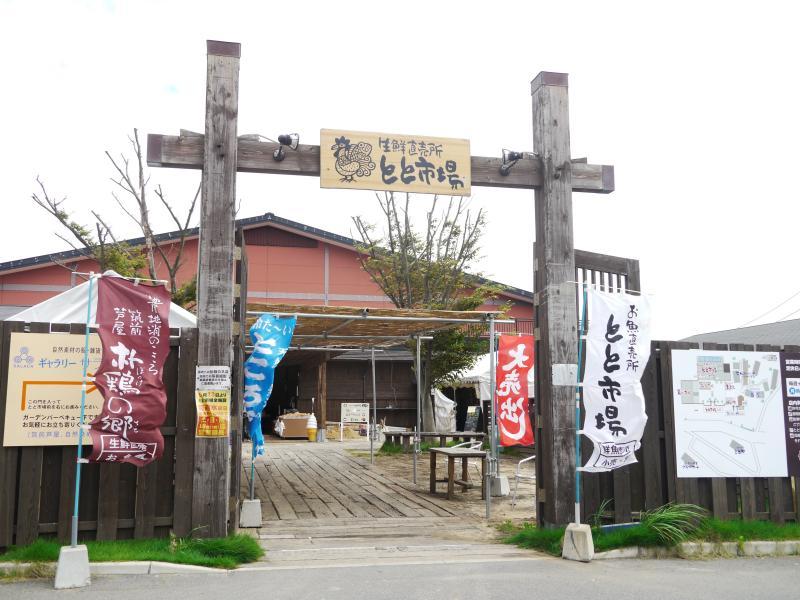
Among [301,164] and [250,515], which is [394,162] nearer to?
[301,164]

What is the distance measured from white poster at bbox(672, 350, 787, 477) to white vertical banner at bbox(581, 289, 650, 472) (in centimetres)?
93

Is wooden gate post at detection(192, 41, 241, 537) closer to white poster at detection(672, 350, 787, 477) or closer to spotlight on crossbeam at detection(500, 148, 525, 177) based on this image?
spotlight on crossbeam at detection(500, 148, 525, 177)

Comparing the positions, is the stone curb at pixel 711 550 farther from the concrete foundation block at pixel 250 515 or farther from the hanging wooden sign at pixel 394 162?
the hanging wooden sign at pixel 394 162

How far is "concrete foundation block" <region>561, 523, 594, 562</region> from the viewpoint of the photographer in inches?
260

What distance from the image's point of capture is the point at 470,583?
18.9 feet

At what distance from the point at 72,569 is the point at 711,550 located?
5794mm

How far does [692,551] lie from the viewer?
272 inches

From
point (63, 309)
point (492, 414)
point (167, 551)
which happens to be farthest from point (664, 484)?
point (63, 309)

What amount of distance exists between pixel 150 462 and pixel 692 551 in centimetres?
519

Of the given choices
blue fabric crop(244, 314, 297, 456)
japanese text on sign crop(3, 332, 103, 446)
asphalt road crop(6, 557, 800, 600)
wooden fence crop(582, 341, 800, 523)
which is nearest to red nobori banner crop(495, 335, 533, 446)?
wooden fence crop(582, 341, 800, 523)

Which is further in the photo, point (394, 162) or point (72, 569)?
point (394, 162)

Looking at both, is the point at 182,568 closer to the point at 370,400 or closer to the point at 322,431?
the point at 322,431

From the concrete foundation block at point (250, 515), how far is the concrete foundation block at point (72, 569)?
2.79 m

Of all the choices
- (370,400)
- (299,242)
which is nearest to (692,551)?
(370,400)
